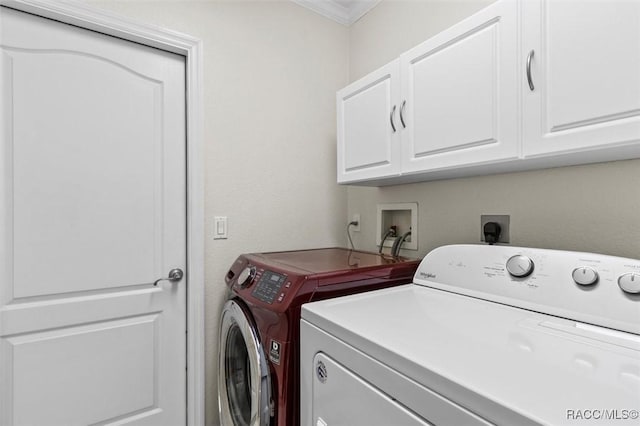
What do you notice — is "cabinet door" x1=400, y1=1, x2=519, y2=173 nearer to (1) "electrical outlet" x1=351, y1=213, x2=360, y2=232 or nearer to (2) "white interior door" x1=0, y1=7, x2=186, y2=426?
(1) "electrical outlet" x1=351, y1=213, x2=360, y2=232

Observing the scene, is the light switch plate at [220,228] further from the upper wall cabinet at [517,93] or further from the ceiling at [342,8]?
the ceiling at [342,8]

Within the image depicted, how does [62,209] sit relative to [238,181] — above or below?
below

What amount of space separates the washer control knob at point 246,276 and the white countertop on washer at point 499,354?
429 millimetres

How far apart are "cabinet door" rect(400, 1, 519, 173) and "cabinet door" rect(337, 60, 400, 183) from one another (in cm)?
6

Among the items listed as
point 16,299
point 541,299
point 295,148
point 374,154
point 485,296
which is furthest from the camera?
point 295,148

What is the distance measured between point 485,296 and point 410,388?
1.86 feet

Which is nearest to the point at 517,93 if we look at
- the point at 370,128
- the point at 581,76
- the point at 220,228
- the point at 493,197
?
the point at 581,76

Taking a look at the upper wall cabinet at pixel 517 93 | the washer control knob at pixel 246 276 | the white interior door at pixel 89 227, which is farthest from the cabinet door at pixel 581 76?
the white interior door at pixel 89 227

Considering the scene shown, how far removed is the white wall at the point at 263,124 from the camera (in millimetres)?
1649

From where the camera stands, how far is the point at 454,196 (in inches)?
58.8

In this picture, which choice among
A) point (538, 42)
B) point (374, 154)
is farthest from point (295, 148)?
point (538, 42)

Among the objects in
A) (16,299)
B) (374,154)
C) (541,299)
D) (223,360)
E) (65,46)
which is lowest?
(223,360)

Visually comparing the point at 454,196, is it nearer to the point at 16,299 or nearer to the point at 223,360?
the point at 223,360

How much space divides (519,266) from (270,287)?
829mm
